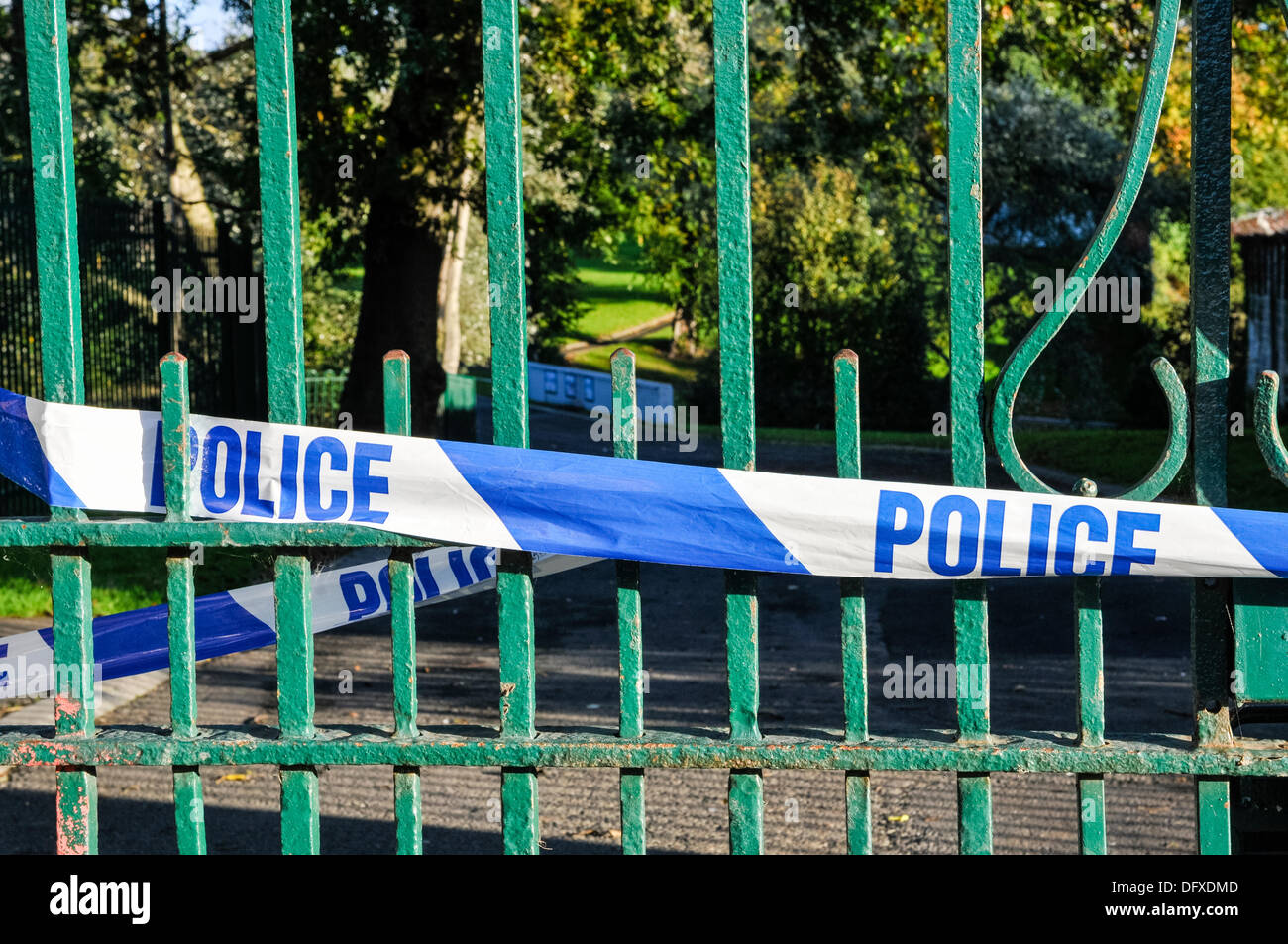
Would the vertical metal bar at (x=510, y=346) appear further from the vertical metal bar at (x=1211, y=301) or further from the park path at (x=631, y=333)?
the park path at (x=631, y=333)

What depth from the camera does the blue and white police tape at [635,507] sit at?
8.55 feet

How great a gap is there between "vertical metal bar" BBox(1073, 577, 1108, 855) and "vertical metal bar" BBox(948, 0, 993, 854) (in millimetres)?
185

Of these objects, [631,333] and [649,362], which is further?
[631,333]

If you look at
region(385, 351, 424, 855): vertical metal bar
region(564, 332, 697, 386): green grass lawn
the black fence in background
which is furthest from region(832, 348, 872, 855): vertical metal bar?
region(564, 332, 697, 386): green grass lawn

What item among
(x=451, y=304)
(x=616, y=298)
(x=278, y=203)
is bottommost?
(x=278, y=203)

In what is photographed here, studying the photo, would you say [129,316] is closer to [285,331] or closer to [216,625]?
[216,625]

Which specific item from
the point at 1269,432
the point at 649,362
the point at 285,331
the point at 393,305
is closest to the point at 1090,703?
the point at 1269,432

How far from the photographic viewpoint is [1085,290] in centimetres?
258

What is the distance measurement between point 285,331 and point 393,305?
11050mm

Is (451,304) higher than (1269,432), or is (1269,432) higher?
(451,304)

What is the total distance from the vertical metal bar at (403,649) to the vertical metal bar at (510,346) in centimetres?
18

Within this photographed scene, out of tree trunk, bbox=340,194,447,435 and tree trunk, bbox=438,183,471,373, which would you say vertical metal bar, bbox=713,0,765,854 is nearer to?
tree trunk, bbox=340,194,447,435
